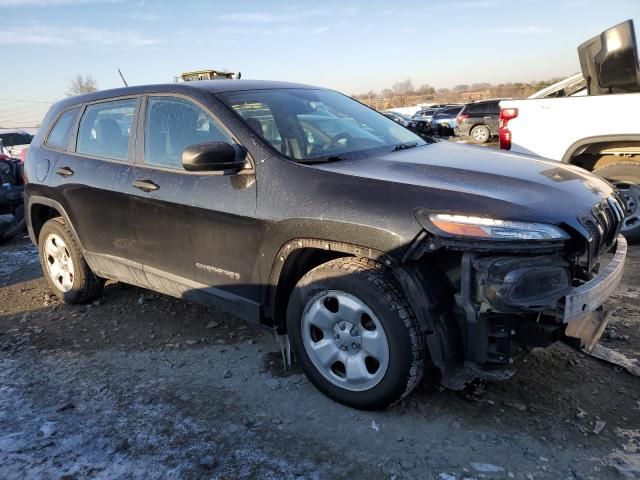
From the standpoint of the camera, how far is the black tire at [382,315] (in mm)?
2521

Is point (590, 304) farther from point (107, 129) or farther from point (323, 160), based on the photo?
point (107, 129)

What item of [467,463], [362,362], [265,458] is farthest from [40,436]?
[467,463]

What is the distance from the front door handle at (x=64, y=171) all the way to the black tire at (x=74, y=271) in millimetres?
465

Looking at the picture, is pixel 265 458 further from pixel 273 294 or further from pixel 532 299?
pixel 532 299

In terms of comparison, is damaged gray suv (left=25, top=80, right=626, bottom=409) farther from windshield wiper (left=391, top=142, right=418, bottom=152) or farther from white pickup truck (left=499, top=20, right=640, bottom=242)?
white pickup truck (left=499, top=20, right=640, bottom=242)

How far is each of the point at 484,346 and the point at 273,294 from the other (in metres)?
1.19

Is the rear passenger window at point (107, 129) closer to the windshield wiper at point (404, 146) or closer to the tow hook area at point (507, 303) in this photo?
the windshield wiper at point (404, 146)

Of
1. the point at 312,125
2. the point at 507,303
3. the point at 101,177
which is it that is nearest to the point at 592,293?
the point at 507,303

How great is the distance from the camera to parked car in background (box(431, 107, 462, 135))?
74.3ft

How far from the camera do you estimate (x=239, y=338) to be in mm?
3836

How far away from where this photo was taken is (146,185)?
346cm

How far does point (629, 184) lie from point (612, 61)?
1.34 metres

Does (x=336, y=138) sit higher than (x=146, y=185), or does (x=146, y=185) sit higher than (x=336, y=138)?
(x=336, y=138)

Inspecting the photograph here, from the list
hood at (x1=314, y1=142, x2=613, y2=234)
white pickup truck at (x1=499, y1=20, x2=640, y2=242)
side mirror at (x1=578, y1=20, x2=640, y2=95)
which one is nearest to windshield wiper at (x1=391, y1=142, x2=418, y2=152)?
hood at (x1=314, y1=142, x2=613, y2=234)
